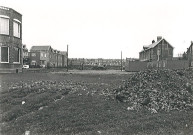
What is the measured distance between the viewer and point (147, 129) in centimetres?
655

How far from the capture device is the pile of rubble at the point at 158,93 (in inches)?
367

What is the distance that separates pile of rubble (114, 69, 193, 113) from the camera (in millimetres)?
9312

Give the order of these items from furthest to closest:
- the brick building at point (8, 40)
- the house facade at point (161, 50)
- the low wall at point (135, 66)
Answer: the house facade at point (161, 50), the low wall at point (135, 66), the brick building at point (8, 40)

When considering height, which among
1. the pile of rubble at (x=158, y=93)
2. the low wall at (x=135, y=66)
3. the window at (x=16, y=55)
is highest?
the window at (x=16, y=55)

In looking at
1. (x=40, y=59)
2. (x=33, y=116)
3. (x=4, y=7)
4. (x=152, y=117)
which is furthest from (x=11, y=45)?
(x=40, y=59)

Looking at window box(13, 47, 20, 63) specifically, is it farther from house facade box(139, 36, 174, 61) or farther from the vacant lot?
house facade box(139, 36, 174, 61)

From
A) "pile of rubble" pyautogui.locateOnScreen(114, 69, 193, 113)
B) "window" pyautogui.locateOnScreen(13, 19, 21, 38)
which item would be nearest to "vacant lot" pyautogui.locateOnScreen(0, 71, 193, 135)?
"pile of rubble" pyautogui.locateOnScreen(114, 69, 193, 113)

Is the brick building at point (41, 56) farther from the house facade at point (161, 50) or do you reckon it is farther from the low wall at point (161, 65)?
the low wall at point (161, 65)

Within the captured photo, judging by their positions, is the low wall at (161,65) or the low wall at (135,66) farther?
the low wall at (135,66)

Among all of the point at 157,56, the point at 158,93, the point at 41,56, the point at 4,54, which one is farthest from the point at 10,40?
the point at 41,56

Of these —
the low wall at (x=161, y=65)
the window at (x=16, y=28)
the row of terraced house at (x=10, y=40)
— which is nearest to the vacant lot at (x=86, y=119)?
the row of terraced house at (x=10, y=40)

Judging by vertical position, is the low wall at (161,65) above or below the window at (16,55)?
below

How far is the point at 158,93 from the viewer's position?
10.3m

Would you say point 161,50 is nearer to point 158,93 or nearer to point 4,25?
point 4,25
